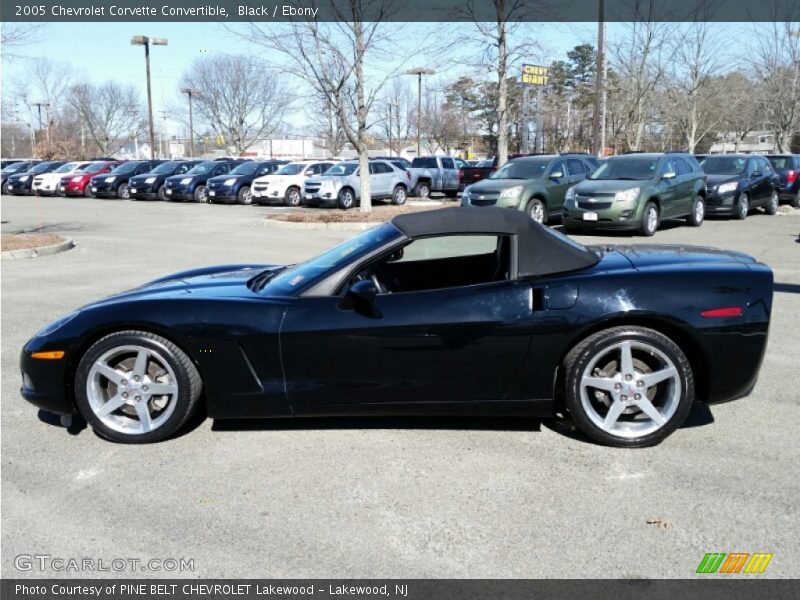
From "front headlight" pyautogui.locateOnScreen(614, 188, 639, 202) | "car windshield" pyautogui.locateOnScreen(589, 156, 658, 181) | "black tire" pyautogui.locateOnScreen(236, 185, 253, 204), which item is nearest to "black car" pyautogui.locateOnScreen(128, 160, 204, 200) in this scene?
"black tire" pyautogui.locateOnScreen(236, 185, 253, 204)

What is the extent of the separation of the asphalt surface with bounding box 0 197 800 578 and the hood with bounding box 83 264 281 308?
0.87 metres

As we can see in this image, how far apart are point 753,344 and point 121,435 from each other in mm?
3749

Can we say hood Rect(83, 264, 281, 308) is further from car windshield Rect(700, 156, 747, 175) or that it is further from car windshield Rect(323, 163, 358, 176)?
car windshield Rect(323, 163, 358, 176)

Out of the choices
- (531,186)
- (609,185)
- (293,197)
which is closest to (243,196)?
(293,197)

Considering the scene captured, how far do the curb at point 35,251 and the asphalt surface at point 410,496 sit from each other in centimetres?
829

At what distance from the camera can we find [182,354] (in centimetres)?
419

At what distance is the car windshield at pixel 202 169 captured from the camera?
97.8 ft

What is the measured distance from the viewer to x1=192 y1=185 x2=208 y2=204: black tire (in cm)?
2881

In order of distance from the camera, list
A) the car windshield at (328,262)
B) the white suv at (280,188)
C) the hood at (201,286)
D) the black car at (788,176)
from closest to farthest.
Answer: the car windshield at (328,262)
the hood at (201,286)
the black car at (788,176)
the white suv at (280,188)

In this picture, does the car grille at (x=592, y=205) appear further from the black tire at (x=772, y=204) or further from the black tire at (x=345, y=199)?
the black tire at (x=345, y=199)

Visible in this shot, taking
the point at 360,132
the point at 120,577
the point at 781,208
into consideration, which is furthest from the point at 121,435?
the point at 781,208

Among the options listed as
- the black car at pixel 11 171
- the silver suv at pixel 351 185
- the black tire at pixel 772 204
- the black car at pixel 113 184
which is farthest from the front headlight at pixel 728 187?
the black car at pixel 11 171

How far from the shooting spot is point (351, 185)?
24219 mm

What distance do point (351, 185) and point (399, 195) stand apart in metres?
2.27
